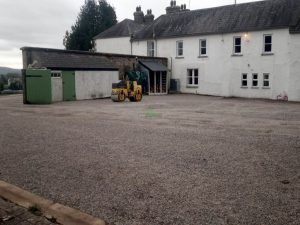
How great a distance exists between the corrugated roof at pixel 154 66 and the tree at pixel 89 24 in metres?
24.8

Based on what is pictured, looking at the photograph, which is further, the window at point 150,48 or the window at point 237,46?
the window at point 150,48

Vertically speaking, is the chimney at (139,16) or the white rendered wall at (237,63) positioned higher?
the chimney at (139,16)

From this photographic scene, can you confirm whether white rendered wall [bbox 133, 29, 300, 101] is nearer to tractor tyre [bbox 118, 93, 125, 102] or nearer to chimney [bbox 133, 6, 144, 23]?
chimney [bbox 133, 6, 144, 23]

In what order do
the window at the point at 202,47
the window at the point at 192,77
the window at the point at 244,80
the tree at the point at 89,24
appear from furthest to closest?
the tree at the point at 89,24
the window at the point at 192,77
the window at the point at 202,47
the window at the point at 244,80

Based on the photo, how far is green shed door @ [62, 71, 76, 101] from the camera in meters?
24.3

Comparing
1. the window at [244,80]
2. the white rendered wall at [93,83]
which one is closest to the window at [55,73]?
the white rendered wall at [93,83]

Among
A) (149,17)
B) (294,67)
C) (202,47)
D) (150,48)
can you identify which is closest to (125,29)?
(149,17)

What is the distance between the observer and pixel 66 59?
24.8 m

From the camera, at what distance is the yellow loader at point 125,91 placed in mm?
23391

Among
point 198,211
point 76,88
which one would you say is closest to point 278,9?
point 76,88

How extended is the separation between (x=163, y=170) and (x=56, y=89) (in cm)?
1839

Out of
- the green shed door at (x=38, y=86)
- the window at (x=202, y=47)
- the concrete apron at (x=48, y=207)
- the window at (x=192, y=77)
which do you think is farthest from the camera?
the window at (x=192, y=77)

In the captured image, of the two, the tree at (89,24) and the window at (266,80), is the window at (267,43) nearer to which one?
the window at (266,80)

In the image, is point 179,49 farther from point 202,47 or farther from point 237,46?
point 237,46
